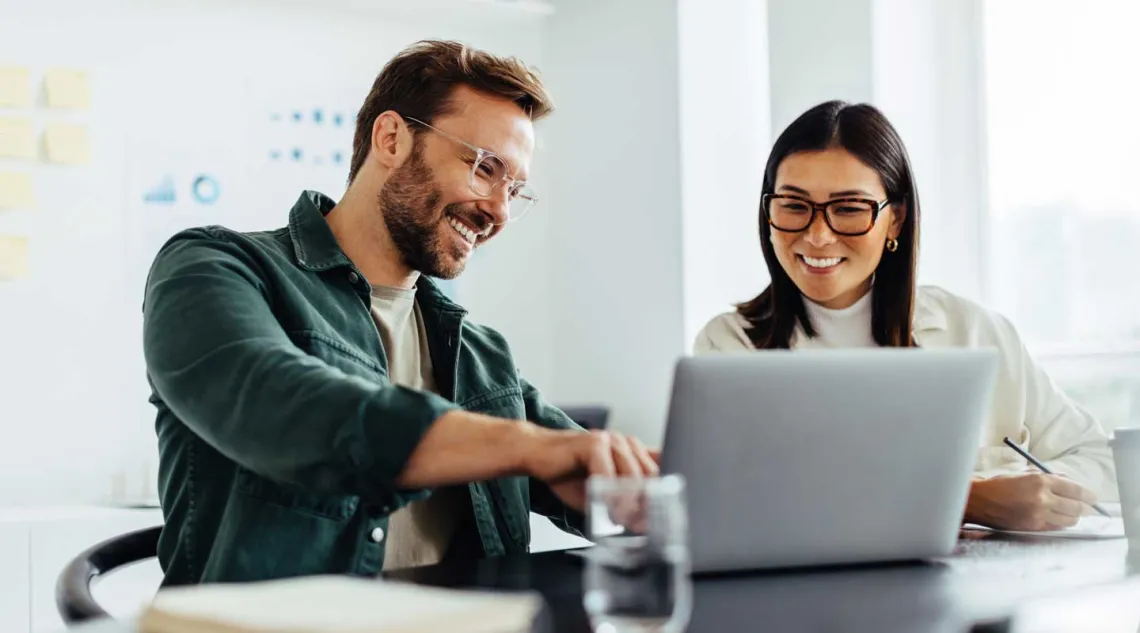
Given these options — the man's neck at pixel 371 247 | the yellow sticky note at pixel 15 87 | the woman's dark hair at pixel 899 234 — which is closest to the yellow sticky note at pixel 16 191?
the yellow sticky note at pixel 15 87

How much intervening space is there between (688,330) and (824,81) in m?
0.82

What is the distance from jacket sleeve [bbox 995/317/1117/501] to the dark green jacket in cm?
85

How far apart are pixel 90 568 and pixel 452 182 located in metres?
0.76

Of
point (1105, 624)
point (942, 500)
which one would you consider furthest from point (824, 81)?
point (1105, 624)

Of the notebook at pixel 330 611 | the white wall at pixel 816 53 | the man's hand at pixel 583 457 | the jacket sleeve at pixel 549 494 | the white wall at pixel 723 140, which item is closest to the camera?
the notebook at pixel 330 611

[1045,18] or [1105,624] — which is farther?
[1045,18]

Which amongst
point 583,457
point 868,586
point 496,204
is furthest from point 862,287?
point 583,457

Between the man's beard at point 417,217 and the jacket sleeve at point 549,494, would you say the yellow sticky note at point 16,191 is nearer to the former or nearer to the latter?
the man's beard at point 417,217

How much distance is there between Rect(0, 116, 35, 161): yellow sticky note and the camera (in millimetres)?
2863

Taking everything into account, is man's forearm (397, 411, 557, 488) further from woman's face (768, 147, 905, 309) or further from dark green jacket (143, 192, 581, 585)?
woman's face (768, 147, 905, 309)

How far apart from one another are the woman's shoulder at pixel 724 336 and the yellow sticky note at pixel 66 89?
177cm

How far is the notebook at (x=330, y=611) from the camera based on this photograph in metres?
0.72

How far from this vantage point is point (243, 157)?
3.26m

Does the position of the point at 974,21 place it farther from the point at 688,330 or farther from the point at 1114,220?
the point at 688,330
